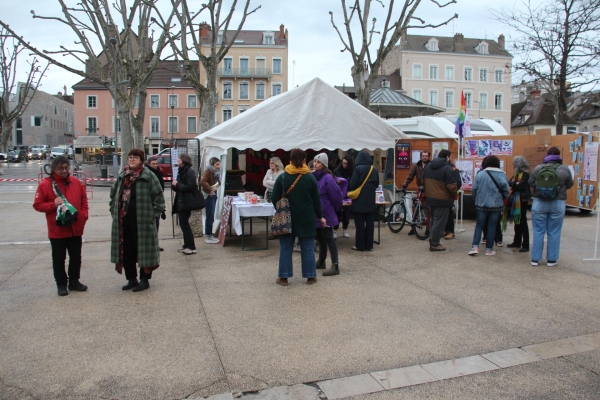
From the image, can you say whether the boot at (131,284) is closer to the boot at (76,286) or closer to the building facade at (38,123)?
the boot at (76,286)

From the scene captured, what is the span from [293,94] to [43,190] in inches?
219

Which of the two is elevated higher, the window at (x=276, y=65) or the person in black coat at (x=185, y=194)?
the window at (x=276, y=65)

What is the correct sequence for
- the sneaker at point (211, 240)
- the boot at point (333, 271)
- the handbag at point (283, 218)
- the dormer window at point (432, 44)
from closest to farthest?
the handbag at point (283, 218) → the boot at point (333, 271) → the sneaker at point (211, 240) → the dormer window at point (432, 44)

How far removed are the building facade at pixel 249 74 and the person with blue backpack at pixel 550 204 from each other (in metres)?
57.6

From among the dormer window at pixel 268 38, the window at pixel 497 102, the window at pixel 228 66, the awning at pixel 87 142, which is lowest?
the awning at pixel 87 142

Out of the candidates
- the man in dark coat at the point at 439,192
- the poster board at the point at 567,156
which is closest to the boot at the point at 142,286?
the man in dark coat at the point at 439,192

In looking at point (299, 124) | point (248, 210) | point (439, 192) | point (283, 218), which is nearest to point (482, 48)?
point (299, 124)

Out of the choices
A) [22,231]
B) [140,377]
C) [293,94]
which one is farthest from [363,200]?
[22,231]

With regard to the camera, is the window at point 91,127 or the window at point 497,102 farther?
the window at point 91,127

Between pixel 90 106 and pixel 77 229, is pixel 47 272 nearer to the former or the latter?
pixel 77 229

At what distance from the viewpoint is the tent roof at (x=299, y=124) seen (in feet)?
31.8

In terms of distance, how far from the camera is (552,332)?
4805 mm

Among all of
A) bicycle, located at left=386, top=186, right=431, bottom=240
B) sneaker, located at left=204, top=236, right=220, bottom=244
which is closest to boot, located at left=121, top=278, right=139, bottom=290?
sneaker, located at left=204, top=236, right=220, bottom=244

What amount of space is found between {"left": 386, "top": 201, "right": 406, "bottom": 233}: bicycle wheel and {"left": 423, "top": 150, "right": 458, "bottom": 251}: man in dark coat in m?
2.06
